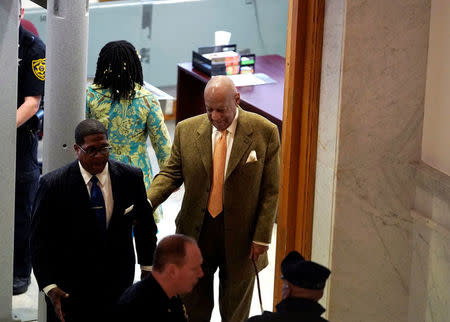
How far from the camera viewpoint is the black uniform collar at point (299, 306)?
4.01 meters

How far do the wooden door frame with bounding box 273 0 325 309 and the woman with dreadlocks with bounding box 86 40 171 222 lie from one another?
1167 mm

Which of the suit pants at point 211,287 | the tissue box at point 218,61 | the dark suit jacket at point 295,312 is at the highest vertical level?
the tissue box at point 218,61

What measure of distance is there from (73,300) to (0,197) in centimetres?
127

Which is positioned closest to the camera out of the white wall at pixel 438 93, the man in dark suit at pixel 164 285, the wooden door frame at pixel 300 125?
the man in dark suit at pixel 164 285

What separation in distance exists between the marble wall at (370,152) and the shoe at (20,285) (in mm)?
2392

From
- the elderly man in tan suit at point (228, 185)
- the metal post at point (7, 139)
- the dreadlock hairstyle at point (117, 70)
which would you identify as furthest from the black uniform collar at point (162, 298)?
the dreadlock hairstyle at point (117, 70)

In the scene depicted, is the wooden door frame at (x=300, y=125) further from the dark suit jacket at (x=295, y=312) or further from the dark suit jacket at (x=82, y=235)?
the dark suit jacket at (x=295, y=312)

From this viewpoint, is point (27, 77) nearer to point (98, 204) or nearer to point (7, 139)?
point (7, 139)

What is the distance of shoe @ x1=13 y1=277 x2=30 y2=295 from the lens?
6.94 metres

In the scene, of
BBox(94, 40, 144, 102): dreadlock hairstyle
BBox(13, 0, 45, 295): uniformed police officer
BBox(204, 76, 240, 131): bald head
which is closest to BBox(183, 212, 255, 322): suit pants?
BBox(204, 76, 240, 131): bald head

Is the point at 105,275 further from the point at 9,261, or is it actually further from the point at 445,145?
the point at 445,145

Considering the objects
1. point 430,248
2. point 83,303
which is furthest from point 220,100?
point 430,248

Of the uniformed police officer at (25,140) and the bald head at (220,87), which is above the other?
the bald head at (220,87)

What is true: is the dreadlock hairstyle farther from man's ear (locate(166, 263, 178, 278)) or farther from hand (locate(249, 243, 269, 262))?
man's ear (locate(166, 263, 178, 278))
